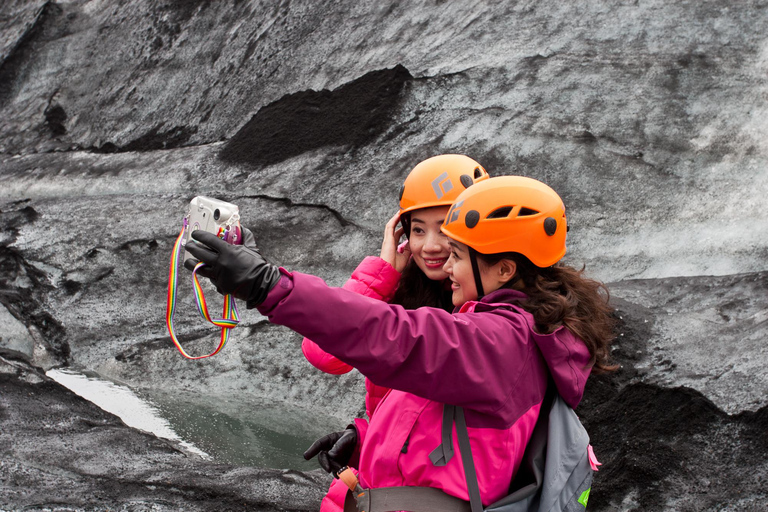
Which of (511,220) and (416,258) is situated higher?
(511,220)

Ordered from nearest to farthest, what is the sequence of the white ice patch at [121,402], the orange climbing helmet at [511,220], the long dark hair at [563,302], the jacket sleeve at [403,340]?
the jacket sleeve at [403,340]
the long dark hair at [563,302]
the orange climbing helmet at [511,220]
the white ice patch at [121,402]

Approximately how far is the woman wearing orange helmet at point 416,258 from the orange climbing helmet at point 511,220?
24.4 inches

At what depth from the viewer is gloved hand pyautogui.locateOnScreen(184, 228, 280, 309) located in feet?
5.44

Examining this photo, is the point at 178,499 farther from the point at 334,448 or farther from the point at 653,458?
the point at 653,458

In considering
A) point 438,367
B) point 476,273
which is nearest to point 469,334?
point 438,367

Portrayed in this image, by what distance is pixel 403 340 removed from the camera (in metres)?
1.67

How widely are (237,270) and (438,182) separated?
166cm

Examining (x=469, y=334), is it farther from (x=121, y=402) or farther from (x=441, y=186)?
(x=121, y=402)

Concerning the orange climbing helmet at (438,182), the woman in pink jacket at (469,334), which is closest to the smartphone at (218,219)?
the woman in pink jacket at (469,334)

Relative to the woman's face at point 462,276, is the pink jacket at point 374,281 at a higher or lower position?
lower

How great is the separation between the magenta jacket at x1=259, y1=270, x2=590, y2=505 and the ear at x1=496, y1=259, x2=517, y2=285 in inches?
4.5

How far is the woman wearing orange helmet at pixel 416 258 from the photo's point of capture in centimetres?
293

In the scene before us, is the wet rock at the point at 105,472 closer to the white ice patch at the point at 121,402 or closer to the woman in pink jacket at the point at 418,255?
the white ice patch at the point at 121,402

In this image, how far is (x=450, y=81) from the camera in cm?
688
